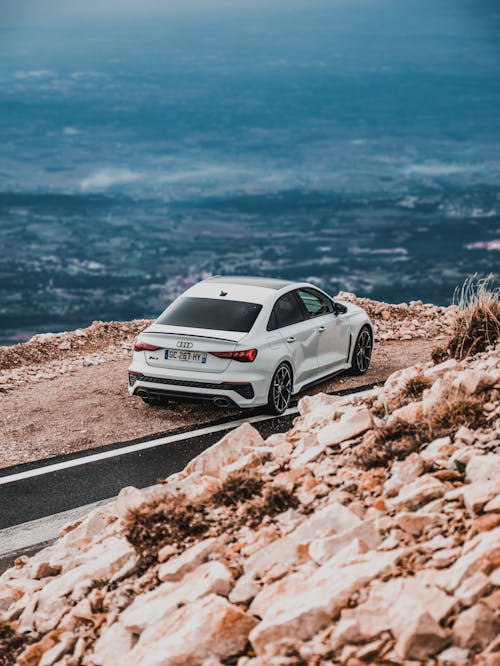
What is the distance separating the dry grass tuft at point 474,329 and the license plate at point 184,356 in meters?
2.82

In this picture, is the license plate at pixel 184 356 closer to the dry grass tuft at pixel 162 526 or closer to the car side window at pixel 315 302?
the car side window at pixel 315 302

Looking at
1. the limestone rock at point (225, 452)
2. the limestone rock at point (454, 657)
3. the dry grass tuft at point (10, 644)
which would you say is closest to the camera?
the limestone rock at point (454, 657)

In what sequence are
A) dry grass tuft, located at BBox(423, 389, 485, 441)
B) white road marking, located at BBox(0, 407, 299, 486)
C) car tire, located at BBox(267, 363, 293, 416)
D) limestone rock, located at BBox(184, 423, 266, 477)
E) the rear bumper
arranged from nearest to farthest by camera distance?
dry grass tuft, located at BBox(423, 389, 485, 441) → limestone rock, located at BBox(184, 423, 266, 477) → white road marking, located at BBox(0, 407, 299, 486) → the rear bumper → car tire, located at BBox(267, 363, 293, 416)

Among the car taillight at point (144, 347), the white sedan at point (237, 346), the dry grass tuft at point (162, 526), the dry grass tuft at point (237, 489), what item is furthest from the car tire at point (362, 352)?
the dry grass tuft at point (162, 526)

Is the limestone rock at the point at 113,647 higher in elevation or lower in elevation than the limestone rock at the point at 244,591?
lower

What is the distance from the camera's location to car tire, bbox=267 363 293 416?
41.0 ft

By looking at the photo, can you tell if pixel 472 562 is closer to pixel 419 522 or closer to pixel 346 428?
pixel 419 522

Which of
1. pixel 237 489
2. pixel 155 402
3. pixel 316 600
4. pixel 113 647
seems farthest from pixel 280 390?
pixel 316 600

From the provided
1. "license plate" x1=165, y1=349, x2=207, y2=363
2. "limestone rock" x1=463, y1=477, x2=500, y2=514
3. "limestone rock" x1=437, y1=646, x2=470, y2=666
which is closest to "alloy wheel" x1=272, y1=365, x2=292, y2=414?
"license plate" x1=165, y1=349, x2=207, y2=363

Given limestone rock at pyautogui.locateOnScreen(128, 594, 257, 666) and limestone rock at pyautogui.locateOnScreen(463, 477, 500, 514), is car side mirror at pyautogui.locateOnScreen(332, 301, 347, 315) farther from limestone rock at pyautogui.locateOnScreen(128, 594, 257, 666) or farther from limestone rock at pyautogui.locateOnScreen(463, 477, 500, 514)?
limestone rock at pyautogui.locateOnScreen(128, 594, 257, 666)

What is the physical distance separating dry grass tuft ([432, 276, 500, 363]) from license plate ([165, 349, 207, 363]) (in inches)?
111

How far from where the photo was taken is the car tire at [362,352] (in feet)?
48.8

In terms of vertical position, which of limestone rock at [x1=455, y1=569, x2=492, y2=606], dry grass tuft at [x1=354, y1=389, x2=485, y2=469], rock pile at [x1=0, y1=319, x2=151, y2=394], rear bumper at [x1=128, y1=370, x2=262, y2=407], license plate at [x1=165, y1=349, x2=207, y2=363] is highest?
dry grass tuft at [x1=354, y1=389, x2=485, y2=469]

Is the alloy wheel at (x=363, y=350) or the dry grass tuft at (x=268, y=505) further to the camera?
the alloy wheel at (x=363, y=350)
